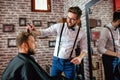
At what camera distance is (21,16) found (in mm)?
5496

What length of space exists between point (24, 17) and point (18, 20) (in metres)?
0.18

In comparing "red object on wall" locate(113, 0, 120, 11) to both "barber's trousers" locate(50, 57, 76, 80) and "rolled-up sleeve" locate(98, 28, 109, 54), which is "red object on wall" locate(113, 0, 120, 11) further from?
"barber's trousers" locate(50, 57, 76, 80)

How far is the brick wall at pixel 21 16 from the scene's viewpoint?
538 cm

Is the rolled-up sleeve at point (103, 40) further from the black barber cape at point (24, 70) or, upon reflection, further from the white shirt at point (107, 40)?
the black barber cape at point (24, 70)

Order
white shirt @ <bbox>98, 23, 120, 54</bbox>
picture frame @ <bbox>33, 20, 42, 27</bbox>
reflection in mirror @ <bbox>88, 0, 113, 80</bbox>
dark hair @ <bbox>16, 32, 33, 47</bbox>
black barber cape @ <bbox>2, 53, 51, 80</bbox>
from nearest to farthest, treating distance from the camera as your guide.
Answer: black barber cape @ <bbox>2, 53, 51, 80</bbox> < dark hair @ <bbox>16, 32, 33, 47</bbox> < white shirt @ <bbox>98, 23, 120, 54</bbox> < reflection in mirror @ <bbox>88, 0, 113, 80</bbox> < picture frame @ <bbox>33, 20, 42, 27</bbox>

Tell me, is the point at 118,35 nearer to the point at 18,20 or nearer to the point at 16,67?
the point at 16,67

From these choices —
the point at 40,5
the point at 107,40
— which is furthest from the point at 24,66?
the point at 40,5

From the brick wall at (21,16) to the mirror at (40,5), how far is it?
0.08 meters

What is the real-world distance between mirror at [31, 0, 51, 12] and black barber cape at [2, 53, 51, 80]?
3.42 m

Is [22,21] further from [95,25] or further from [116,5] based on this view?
[116,5]

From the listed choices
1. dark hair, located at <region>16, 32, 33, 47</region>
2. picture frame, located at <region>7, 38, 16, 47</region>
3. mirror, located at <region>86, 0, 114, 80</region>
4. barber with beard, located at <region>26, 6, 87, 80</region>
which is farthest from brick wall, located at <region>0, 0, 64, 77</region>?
dark hair, located at <region>16, 32, 33, 47</region>

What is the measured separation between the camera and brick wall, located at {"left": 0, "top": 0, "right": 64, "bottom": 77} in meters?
5.38

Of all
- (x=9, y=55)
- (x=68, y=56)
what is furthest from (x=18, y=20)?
(x=68, y=56)

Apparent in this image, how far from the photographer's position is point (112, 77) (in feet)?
9.39
